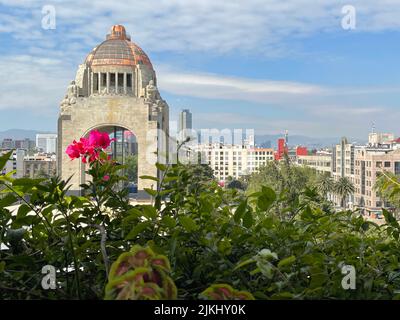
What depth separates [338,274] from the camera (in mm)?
677

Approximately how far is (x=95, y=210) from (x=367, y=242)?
1.72 feet

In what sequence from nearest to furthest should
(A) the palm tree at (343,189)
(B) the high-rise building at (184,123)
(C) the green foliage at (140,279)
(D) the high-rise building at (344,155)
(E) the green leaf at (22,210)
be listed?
(C) the green foliage at (140,279), (E) the green leaf at (22,210), (B) the high-rise building at (184,123), (D) the high-rise building at (344,155), (A) the palm tree at (343,189)

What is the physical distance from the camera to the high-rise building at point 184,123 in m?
1.28

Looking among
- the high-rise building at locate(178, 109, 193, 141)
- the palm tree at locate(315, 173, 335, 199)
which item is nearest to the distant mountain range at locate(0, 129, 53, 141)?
the high-rise building at locate(178, 109, 193, 141)

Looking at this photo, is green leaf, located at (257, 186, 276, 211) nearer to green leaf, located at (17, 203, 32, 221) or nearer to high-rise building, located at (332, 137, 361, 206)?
green leaf, located at (17, 203, 32, 221)

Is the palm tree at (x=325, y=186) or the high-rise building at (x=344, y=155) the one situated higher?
the high-rise building at (x=344, y=155)

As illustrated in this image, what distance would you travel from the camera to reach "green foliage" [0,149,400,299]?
0.65 meters

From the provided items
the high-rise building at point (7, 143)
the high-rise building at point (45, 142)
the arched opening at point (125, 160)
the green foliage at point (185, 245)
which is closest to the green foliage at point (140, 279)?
the green foliage at point (185, 245)

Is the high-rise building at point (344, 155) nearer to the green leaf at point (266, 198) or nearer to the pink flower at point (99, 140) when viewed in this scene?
the pink flower at point (99, 140)

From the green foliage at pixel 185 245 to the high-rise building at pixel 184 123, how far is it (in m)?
0.35

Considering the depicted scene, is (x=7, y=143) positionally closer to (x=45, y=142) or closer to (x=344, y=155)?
(x=45, y=142)

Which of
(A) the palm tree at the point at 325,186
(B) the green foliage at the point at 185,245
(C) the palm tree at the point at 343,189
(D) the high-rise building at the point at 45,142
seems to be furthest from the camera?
(A) the palm tree at the point at 325,186

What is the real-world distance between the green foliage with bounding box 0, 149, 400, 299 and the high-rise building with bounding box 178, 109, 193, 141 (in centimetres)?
35

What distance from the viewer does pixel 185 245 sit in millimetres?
772
